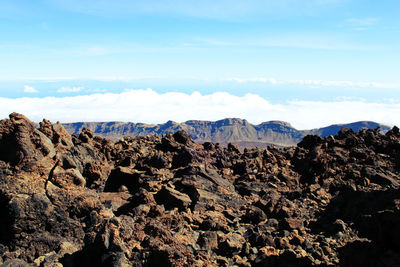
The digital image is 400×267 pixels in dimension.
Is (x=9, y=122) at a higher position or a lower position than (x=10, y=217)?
higher

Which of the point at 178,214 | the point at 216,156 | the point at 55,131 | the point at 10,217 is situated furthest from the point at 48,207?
the point at 216,156

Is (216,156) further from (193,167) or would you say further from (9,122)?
(9,122)

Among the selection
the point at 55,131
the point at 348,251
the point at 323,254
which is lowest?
the point at 323,254

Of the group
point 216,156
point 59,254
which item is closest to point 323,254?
point 59,254

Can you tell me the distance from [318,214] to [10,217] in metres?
13.4

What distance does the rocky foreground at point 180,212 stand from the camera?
32.6 ft

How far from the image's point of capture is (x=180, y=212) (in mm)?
15031

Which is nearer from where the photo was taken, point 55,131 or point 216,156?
point 55,131

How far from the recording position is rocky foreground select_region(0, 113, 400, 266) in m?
9.93

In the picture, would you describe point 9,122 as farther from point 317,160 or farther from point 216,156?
point 317,160

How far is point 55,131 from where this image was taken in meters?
19.7

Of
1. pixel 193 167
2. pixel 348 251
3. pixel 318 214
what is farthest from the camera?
pixel 193 167

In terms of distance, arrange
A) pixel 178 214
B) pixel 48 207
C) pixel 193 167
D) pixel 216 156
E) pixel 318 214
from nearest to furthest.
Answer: pixel 48 207 < pixel 178 214 < pixel 318 214 < pixel 193 167 < pixel 216 156

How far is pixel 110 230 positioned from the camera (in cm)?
1005
